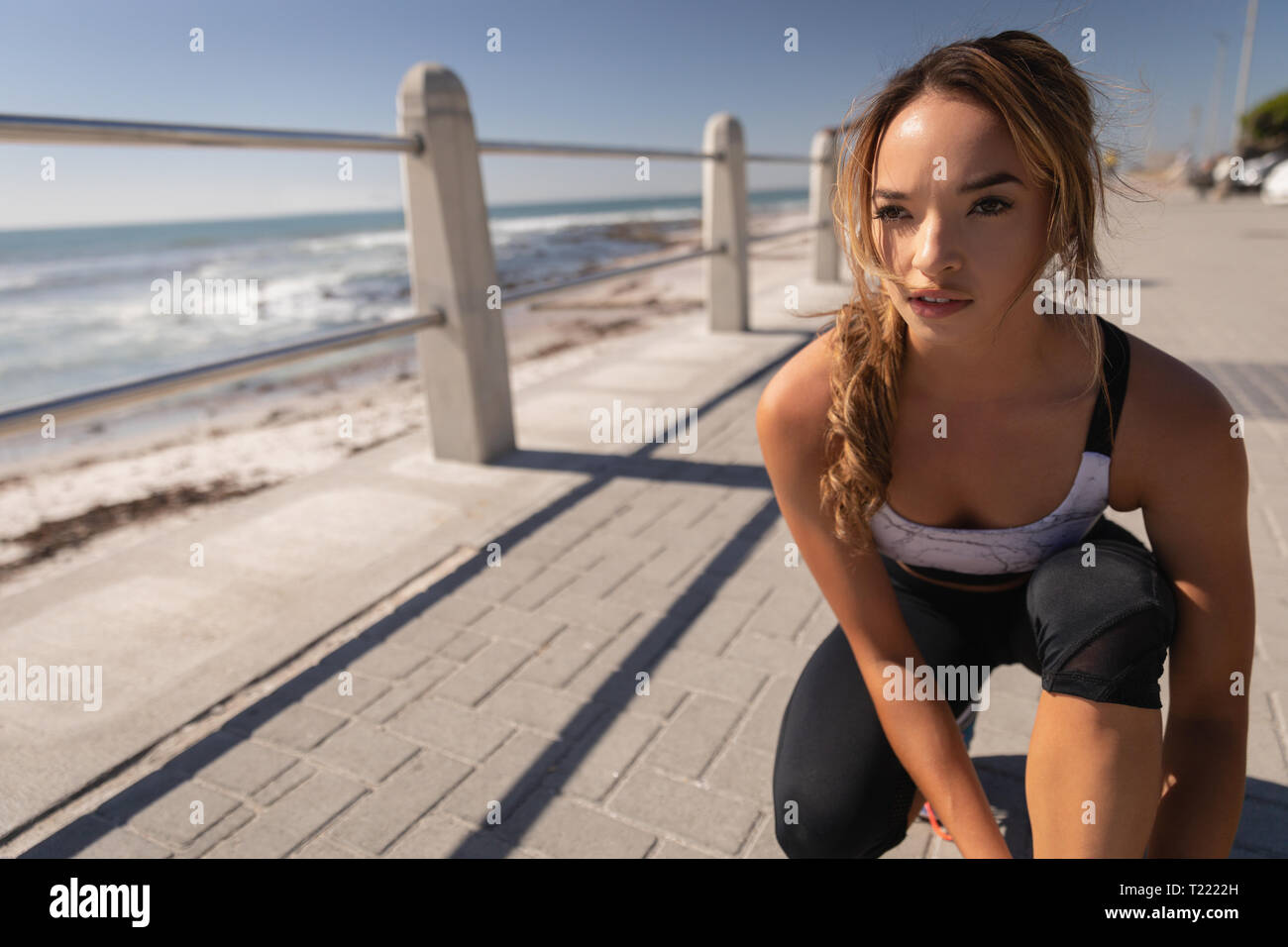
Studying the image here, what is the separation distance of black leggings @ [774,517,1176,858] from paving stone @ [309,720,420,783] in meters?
0.97

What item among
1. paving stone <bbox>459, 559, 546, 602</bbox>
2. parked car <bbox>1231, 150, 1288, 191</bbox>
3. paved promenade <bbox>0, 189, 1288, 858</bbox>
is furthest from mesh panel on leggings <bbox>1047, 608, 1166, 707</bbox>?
parked car <bbox>1231, 150, 1288, 191</bbox>

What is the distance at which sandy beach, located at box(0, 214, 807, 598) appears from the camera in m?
4.08

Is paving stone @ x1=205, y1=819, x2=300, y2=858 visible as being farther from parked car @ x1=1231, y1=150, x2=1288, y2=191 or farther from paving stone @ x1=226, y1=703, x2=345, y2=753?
parked car @ x1=1231, y1=150, x2=1288, y2=191

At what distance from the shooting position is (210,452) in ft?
17.7

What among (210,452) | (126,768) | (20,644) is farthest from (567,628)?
(210,452)

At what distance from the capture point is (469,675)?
2.36 meters

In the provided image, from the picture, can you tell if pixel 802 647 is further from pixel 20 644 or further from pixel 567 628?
pixel 20 644

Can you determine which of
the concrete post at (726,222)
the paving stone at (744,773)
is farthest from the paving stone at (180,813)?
the concrete post at (726,222)

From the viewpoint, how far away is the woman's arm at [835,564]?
152 centimetres

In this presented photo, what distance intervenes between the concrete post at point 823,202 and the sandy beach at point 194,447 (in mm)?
2370

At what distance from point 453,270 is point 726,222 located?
3.65m

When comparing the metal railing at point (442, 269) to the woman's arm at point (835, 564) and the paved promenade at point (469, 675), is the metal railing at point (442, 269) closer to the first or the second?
the paved promenade at point (469, 675)
